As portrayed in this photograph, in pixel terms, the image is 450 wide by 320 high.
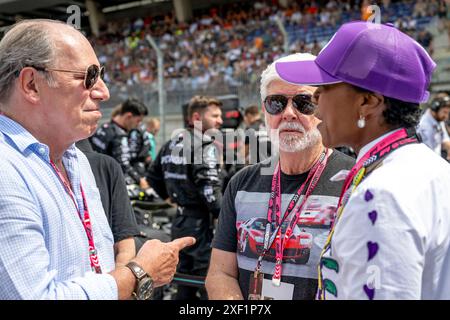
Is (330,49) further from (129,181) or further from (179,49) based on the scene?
(179,49)

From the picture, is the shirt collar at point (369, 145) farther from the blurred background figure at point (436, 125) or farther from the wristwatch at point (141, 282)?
the blurred background figure at point (436, 125)

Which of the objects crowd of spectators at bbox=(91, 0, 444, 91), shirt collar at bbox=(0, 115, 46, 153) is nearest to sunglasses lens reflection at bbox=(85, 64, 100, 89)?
shirt collar at bbox=(0, 115, 46, 153)

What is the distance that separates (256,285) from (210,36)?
1746 centimetres

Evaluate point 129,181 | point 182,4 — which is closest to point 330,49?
point 129,181

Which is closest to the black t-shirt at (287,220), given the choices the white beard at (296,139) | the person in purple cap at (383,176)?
the white beard at (296,139)

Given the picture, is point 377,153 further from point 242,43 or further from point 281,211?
point 242,43

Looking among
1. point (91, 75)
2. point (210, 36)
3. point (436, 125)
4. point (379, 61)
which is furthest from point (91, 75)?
point (210, 36)

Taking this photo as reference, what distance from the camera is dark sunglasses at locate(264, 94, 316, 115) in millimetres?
2270

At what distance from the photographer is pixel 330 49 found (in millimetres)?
1448

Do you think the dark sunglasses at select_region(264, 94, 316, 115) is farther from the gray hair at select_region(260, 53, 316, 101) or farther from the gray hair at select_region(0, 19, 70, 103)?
the gray hair at select_region(0, 19, 70, 103)

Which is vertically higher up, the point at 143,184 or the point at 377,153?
the point at 377,153

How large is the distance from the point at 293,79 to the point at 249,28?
1318cm

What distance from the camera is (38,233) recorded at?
4.57ft

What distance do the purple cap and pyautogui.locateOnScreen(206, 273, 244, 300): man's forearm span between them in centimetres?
103
